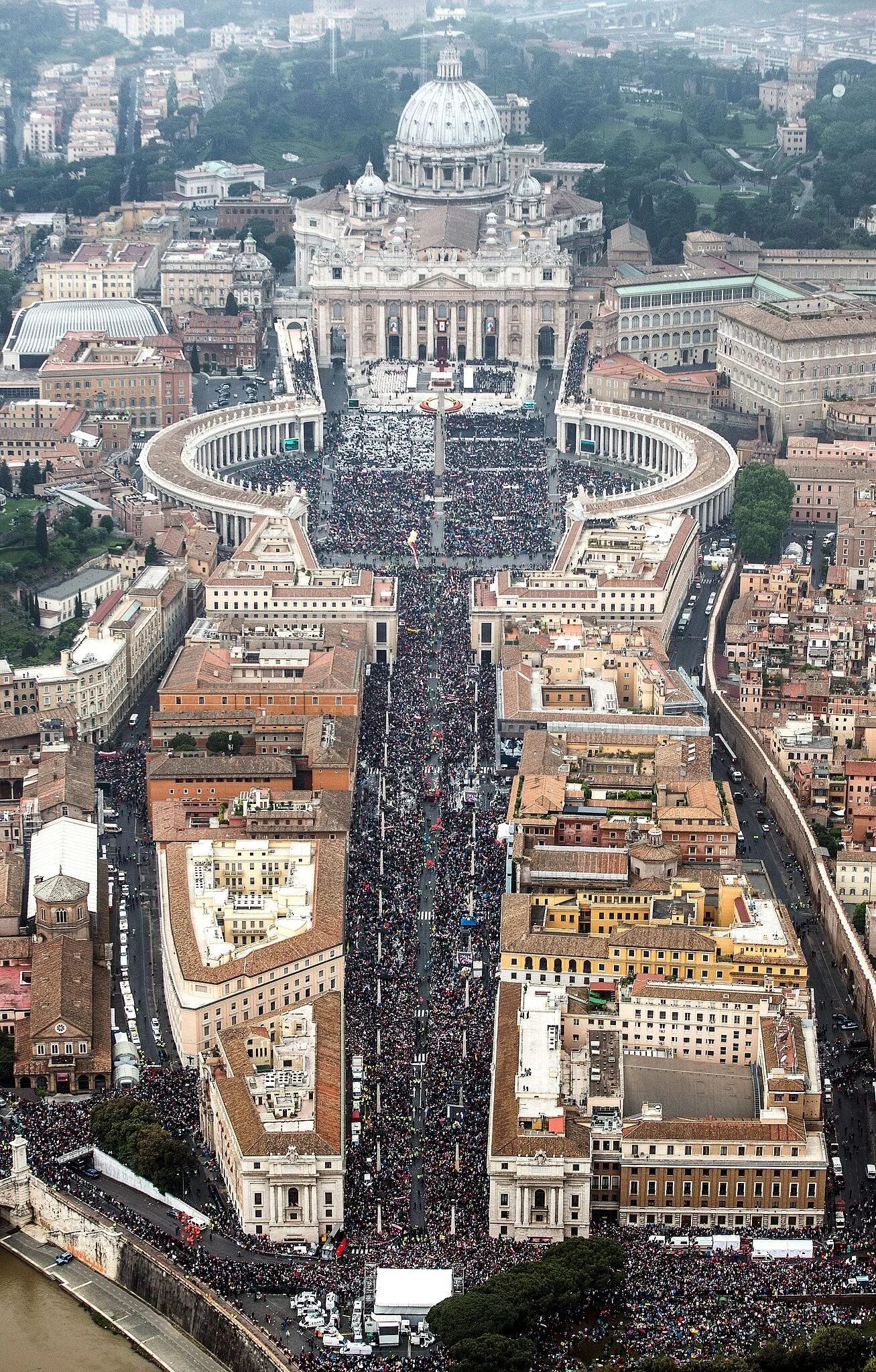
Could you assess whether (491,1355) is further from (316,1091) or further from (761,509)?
(761,509)

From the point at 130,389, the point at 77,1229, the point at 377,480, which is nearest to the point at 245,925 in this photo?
the point at 77,1229

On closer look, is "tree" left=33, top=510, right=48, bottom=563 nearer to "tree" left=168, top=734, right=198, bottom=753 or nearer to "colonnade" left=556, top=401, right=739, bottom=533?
"colonnade" left=556, top=401, right=739, bottom=533

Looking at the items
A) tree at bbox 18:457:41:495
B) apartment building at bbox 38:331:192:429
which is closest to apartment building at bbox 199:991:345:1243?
tree at bbox 18:457:41:495

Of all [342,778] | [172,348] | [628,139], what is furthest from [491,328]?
[342,778]

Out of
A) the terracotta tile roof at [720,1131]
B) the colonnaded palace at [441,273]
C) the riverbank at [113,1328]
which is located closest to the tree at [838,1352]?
the terracotta tile roof at [720,1131]

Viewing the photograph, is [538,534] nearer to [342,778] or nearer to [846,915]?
[342,778]

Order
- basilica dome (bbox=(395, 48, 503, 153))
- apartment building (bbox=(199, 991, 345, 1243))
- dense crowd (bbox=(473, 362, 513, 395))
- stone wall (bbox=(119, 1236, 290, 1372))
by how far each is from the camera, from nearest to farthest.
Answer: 1. stone wall (bbox=(119, 1236, 290, 1372))
2. apartment building (bbox=(199, 991, 345, 1243))
3. dense crowd (bbox=(473, 362, 513, 395))
4. basilica dome (bbox=(395, 48, 503, 153))

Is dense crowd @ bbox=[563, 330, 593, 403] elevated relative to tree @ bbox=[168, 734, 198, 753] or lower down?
lower down
